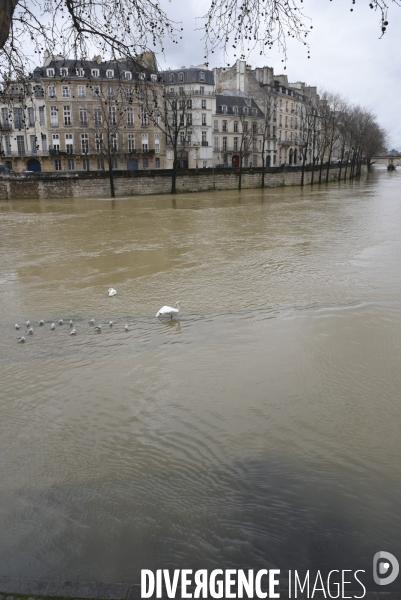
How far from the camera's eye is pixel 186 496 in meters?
4.05

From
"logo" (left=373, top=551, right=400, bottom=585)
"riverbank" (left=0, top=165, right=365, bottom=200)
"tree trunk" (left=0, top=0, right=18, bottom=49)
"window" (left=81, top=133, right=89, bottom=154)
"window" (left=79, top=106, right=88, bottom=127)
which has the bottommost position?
"logo" (left=373, top=551, right=400, bottom=585)

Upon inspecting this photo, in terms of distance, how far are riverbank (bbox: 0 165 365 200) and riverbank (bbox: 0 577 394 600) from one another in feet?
113

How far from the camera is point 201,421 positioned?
5199 mm

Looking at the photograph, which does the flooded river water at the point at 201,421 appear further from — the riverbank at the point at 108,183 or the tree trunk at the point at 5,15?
the riverbank at the point at 108,183

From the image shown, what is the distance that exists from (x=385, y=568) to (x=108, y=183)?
34.9m

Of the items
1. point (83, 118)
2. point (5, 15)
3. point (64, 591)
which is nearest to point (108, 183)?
point (83, 118)

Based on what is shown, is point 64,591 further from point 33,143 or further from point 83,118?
point 33,143

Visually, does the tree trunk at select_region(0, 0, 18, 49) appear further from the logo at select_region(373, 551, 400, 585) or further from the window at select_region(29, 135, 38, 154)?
the window at select_region(29, 135, 38, 154)

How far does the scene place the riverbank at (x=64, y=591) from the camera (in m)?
2.64

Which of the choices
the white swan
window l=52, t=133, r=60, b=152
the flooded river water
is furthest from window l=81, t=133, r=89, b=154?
the white swan

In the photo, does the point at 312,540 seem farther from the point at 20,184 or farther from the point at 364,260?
the point at 20,184

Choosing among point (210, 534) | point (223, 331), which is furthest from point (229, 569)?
point (223, 331)

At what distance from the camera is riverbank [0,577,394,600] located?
104 inches

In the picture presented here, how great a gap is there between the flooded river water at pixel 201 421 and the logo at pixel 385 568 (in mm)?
57
